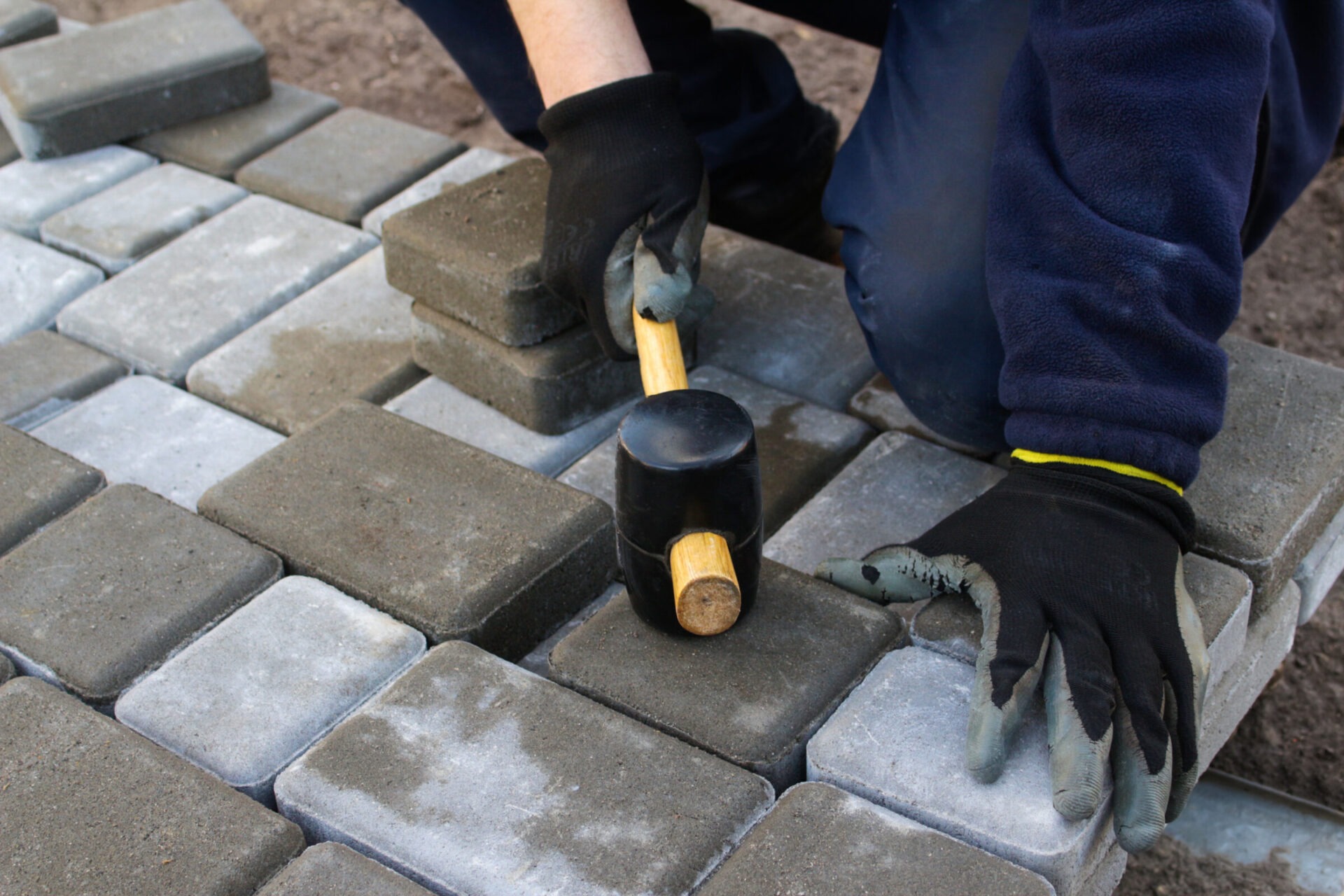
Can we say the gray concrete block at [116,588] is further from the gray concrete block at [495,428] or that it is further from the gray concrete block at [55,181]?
the gray concrete block at [55,181]

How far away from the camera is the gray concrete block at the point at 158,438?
2.16 m

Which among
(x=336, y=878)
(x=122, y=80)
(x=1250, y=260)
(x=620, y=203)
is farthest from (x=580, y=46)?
(x=1250, y=260)

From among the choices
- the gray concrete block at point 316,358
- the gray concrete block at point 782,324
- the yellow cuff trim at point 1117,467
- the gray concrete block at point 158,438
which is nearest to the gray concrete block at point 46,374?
the gray concrete block at point 158,438

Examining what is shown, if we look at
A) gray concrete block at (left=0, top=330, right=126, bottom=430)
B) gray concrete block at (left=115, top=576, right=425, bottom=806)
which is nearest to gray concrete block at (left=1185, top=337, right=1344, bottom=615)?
gray concrete block at (left=115, top=576, right=425, bottom=806)

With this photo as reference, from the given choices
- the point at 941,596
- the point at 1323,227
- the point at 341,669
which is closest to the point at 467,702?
the point at 341,669

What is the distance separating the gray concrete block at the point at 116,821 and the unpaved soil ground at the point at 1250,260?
126cm

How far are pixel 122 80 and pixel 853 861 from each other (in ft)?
8.45

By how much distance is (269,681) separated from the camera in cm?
169

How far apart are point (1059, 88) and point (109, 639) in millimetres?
1548

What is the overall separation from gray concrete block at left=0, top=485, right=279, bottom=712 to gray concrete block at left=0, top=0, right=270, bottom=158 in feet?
4.71

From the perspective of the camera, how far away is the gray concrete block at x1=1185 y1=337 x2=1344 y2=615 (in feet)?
6.05

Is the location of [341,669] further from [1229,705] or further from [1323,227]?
[1323,227]

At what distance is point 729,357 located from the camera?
7.97 feet

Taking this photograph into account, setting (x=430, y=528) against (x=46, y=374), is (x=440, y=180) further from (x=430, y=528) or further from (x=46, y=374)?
(x=430, y=528)
